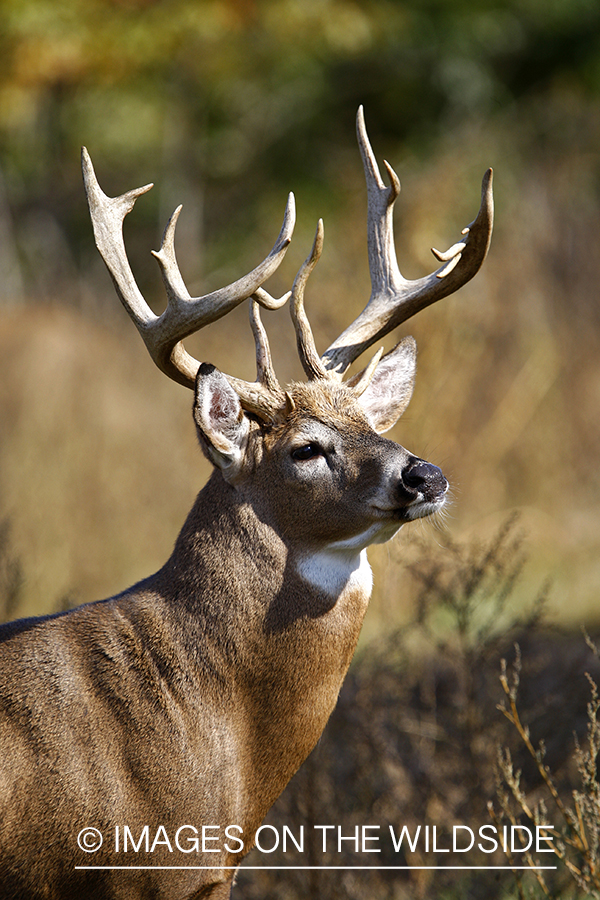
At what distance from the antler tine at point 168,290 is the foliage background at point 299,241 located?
124 cm

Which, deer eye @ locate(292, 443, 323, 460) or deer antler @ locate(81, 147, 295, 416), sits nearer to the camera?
deer antler @ locate(81, 147, 295, 416)

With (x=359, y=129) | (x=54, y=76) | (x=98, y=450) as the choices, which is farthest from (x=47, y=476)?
(x=54, y=76)

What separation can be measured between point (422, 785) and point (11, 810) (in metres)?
2.53

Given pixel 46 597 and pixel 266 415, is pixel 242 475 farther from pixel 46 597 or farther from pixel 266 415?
pixel 46 597

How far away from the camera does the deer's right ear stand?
3303 mm

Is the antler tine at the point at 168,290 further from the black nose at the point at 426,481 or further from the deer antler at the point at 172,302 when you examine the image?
the black nose at the point at 426,481

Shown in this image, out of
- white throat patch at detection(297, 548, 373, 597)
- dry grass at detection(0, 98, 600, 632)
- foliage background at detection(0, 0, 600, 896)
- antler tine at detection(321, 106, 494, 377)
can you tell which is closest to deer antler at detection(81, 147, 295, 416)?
antler tine at detection(321, 106, 494, 377)

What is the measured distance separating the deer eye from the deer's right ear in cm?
19

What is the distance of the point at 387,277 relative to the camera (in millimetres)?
4008

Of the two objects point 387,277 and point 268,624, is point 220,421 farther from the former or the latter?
point 387,277

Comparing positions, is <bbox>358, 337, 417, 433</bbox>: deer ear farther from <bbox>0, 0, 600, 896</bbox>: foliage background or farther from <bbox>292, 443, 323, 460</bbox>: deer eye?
<bbox>292, 443, 323, 460</bbox>: deer eye

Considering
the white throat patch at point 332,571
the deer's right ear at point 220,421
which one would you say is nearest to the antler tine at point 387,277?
the deer's right ear at point 220,421

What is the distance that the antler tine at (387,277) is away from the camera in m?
3.75

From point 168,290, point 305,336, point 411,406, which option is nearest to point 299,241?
point 411,406
